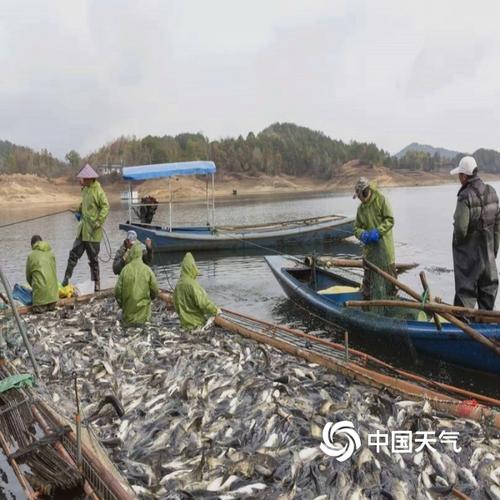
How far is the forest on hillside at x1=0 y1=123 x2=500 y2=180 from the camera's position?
82625 mm

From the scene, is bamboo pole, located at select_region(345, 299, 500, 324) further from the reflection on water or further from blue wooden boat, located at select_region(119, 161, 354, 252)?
blue wooden boat, located at select_region(119, 161, 354, 252)

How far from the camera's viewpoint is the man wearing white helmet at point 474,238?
8219 millimetres

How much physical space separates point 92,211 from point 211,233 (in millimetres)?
11552

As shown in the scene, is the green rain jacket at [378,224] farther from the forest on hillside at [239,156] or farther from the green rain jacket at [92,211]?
the forest on hillside at [239,156]

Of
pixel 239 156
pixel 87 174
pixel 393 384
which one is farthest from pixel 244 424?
pixel 239 156

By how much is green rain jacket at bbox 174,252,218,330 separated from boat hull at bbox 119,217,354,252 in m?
13.9

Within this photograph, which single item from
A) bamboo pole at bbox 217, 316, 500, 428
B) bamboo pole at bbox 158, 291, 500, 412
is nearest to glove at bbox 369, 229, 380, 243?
bamboo pole at bbox 158, 291, 500, 412

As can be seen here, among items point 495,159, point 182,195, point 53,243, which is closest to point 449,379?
point 53,243

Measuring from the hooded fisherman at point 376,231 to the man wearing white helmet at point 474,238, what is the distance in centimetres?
138

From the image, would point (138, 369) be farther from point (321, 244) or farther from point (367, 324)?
point (321, 244)

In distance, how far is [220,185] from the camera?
9119cm

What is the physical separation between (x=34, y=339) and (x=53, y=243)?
70.3 ft

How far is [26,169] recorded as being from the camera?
266 ft

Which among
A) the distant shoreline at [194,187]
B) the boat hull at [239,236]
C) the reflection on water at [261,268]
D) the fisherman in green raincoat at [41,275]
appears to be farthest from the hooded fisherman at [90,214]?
the distant shoreline at [194,187]
